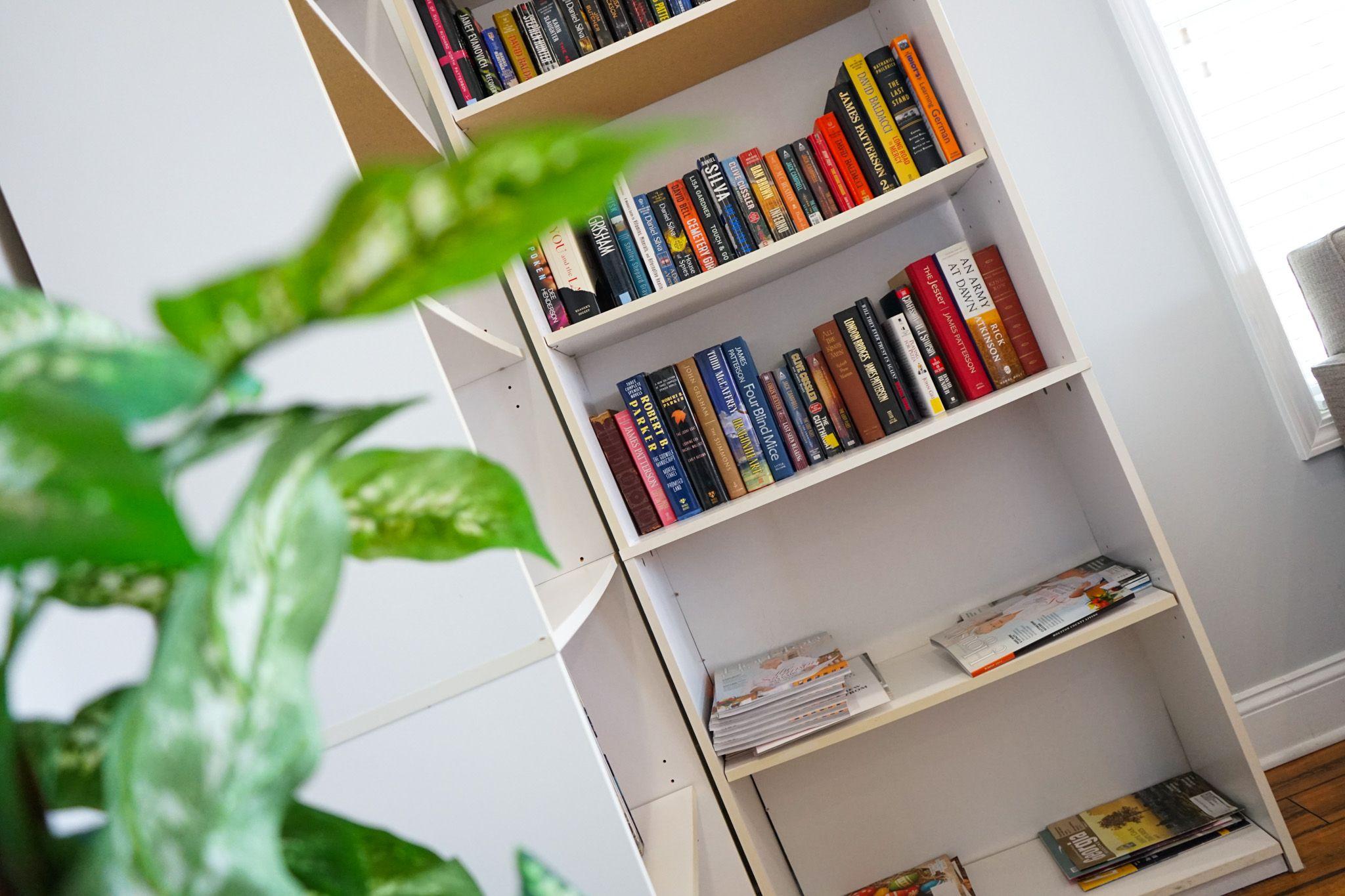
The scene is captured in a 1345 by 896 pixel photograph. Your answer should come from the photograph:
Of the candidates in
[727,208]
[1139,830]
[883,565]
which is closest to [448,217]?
[727,208]

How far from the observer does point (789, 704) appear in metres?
1.47

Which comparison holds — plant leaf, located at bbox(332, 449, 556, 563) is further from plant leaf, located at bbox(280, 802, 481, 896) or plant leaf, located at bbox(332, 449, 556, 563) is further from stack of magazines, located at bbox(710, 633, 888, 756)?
stack of magazines, located at bbox(710, 633, 888, 756)

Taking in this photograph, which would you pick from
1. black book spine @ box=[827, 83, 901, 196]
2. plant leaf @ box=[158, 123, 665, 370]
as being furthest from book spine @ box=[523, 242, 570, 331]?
plant leaf @ box=[158, 123, 665, 370]

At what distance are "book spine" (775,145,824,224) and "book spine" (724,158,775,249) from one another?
7cm

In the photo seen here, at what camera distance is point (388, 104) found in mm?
1342

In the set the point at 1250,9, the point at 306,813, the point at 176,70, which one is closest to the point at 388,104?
the point at 176,70

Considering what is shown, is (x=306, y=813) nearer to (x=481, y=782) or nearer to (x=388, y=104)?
(x=481, y=782)

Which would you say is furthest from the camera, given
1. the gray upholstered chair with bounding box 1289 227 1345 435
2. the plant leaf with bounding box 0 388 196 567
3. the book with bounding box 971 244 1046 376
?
the gray upholstered chair with bounding box 1289 227 1345 435

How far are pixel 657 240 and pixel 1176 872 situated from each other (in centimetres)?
136

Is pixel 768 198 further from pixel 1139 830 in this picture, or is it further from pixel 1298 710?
pixel 1298 710

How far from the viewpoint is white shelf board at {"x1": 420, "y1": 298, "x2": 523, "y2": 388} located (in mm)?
1142

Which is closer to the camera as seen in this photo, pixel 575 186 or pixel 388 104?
pixel 575 186

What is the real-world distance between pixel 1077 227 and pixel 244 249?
5.03 feet

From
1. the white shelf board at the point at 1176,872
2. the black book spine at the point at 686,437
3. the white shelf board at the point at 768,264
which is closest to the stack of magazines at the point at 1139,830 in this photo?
the white shelf board at the point at 1176,872
